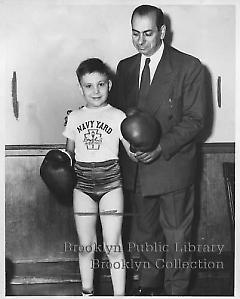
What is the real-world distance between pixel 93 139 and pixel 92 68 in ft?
0.55

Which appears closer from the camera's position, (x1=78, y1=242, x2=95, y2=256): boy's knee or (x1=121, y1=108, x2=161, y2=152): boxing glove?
(x1=121, y1=108, x2=161, y2=152): boxing glove

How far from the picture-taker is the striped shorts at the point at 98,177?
1.55m

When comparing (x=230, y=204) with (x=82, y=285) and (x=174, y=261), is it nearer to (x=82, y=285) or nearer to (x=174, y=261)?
(x=174, y=261)

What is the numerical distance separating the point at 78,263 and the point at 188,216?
0.29 meters

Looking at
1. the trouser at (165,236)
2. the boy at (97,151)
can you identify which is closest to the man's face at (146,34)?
the boy at (97,151)

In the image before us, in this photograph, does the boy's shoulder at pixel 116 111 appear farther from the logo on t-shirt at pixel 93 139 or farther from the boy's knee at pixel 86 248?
the boy's knee at pixel 86 248

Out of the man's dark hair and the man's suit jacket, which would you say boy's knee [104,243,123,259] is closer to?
the man's suit jacket

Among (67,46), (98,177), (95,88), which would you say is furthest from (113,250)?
(67,46)

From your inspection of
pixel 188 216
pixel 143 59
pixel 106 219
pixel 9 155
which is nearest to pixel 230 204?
pixel 188 216

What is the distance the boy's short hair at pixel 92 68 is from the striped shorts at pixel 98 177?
0.21 meters

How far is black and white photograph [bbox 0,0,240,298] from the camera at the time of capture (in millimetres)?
1550

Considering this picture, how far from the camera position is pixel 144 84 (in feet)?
5.12

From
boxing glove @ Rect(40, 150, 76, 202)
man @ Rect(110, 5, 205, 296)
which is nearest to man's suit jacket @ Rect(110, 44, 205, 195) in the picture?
man @ Rect(110, 5, 205, 296)

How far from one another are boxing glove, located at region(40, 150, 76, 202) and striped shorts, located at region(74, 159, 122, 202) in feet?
0.07
